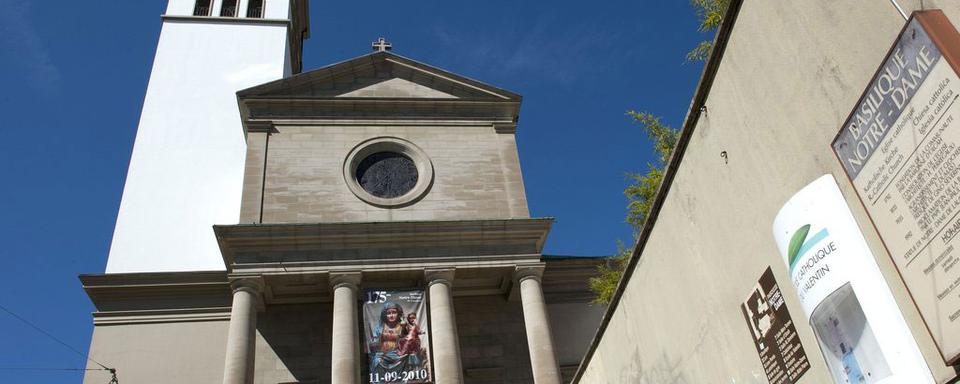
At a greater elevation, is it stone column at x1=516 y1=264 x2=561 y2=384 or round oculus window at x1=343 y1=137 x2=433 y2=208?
round oculus window at x1=343 y1=137 x2=433 y2=208

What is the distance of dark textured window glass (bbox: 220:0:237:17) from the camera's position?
1316 inches

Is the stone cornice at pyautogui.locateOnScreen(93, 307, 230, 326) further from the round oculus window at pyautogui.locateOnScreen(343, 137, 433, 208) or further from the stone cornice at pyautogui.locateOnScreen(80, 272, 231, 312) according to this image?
the round oculus window at pyautogui.locateOnScreen(343, 137, 433, 208)

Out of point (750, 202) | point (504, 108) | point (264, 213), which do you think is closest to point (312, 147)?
point (264, 213)

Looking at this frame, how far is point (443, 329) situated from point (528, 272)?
2966 mm

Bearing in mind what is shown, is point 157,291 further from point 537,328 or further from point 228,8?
point 228,8

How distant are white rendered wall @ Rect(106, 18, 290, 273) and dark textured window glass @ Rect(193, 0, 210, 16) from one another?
0.38 m

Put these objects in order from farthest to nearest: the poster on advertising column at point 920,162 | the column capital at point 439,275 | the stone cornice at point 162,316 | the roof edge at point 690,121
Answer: the stone cornice at point 162,316 → the column capital at point 439,275 → the roof edge at point 690,121 → the poster on advertising column at point 920,162

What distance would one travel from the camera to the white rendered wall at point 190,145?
23.8 m

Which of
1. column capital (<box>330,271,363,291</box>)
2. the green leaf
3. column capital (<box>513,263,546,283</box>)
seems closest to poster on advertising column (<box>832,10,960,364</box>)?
the green leaf

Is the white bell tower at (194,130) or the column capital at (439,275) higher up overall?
the white bell tower at (194,130)

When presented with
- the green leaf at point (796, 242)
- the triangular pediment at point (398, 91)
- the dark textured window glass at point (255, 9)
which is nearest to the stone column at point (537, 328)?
the triangular pediment at point (398, 91)

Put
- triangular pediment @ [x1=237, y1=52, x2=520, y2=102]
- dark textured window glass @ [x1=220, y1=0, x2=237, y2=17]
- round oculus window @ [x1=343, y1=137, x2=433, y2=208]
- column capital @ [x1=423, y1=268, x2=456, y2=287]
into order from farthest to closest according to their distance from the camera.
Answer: dark textured window glass @ [x1=220, y1=0, x2=237, y2=17] < triangular pediment @ [x1=237, y1=52, x2=520, y2=102] < round oculus window @ [x1=343, y1=137, x2=433, y2=208] < column capital @ [x1=423, y1=268, x2=456, y2=287]

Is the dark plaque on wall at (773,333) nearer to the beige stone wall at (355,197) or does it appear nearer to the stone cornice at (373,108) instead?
the beige stone wall at (355,197)

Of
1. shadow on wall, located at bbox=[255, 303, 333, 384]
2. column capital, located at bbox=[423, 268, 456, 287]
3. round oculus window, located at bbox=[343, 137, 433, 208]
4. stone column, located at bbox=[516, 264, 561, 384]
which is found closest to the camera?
stone column, located at bbox=[516, 264, 561, 384]
